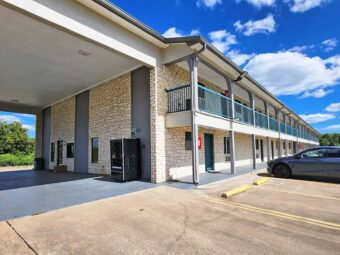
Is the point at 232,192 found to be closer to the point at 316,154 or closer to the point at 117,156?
the point at 117,156

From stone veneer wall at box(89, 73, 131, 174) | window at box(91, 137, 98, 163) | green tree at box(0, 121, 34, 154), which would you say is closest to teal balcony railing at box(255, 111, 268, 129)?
stone veneer wall at box(89, 73, 131, 174)

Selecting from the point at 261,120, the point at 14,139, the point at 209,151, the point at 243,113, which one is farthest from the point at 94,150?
the point at 14,139

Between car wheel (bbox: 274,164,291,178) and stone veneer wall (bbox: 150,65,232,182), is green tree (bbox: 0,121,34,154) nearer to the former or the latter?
stone veneer wall (bbox: 150,65,232,182)

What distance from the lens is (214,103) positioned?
402 inches

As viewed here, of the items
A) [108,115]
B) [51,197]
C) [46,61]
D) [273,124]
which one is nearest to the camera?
[51,197]

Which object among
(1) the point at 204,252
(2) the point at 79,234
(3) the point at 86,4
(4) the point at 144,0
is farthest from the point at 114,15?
(1) the point at 204,252

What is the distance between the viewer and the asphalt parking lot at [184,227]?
3375mm

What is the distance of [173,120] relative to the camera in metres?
9.32

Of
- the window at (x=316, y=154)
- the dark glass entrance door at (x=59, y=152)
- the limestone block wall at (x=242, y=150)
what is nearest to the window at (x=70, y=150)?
the dark glass entrance door at (x=59, y=152)

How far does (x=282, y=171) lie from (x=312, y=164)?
1318 mm

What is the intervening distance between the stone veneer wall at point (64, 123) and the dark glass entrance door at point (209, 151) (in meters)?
8.87

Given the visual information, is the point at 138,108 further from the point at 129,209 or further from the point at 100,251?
the point at 100,251

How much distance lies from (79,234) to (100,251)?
852mm

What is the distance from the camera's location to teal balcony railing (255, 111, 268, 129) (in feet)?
50.2
